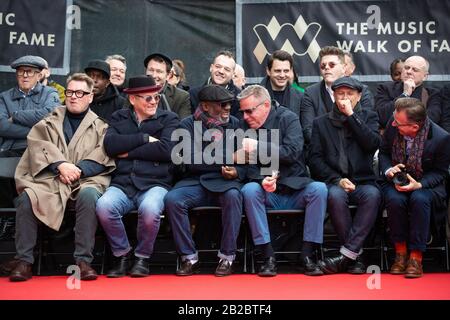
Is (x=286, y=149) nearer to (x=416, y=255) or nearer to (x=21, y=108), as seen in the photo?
(x=416, y=255)

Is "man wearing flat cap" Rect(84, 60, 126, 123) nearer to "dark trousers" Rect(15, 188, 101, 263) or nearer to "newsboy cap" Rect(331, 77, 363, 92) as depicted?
"dark trousers" Rect(15, 188, 101, 263)

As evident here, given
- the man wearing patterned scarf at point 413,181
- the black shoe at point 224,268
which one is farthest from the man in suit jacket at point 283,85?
the black shoe at point 224,268

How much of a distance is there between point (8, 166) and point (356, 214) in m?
2.84

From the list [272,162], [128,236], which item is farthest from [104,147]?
[272,162]

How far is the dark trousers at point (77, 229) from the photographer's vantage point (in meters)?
6.21

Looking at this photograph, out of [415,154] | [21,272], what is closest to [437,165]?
[415,154]

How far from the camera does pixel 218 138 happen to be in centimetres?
655

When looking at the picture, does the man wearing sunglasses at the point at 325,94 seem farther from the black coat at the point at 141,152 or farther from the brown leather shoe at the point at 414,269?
the brown leather shoe at the point at 414,269

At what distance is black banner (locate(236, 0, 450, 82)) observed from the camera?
345 inches

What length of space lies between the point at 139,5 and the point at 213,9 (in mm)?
808

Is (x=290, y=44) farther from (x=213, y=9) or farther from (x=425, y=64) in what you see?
(x=425, y=64)

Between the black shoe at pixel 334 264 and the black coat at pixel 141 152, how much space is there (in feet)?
4.54
